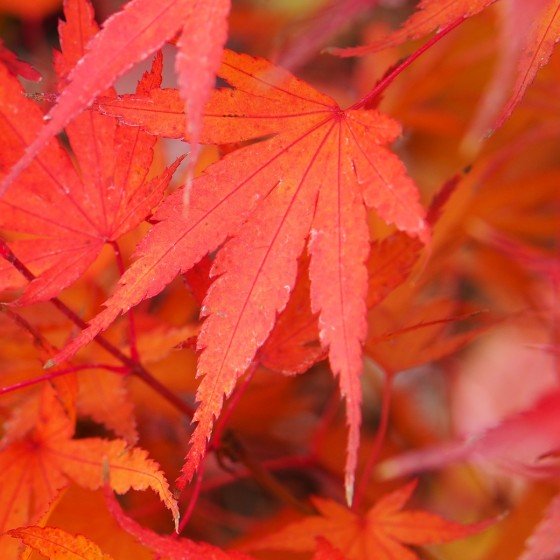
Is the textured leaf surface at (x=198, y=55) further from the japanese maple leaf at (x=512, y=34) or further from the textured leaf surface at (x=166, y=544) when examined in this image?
the textured leaf surface at (x=166, y=544)

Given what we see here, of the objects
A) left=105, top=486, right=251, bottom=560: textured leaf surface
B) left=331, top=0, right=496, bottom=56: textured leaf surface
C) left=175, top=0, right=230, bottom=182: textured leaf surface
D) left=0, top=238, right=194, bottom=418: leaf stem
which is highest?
left=331, top=0, right=496, bottom=56: textured leaf surface

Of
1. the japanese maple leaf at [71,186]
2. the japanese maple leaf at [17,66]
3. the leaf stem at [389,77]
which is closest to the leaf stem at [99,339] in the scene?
the japanese maple leaf at [71,186]

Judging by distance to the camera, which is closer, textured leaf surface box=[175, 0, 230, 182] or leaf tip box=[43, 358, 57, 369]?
textured leaf surface box=[175, 0, 230, 182]

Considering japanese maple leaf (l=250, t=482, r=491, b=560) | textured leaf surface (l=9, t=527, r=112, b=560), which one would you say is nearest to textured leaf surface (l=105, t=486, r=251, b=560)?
textured leaf surface (l=9, t=527, r=112, b=560)

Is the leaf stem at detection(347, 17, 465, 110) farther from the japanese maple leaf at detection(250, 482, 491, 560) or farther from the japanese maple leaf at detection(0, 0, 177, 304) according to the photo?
the japanese maple leaf at detection(250, 482, 491, 560)

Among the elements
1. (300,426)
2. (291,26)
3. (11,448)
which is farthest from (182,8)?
(300,426)

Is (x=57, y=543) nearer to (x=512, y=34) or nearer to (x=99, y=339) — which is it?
(x=99, y=339)

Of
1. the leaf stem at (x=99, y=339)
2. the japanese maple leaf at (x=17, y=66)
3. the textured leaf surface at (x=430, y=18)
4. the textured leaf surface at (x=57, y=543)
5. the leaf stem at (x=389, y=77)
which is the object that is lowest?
the textured leaf surface at (x=57, y=543)
